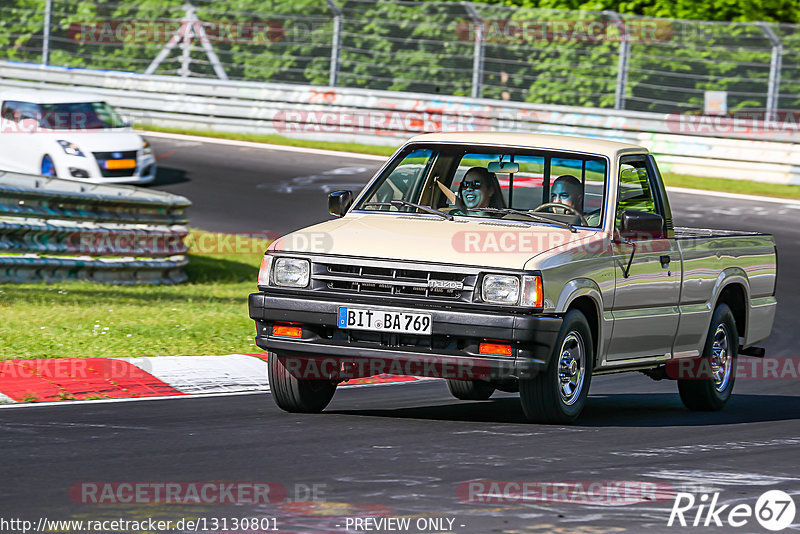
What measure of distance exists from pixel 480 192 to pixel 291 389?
184 cm

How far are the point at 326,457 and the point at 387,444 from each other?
532 mm

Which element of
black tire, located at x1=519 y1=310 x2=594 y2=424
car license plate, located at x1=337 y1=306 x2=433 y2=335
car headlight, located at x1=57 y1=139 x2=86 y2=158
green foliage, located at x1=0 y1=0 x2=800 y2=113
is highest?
green foliage, located at x1=0 y1=0 x2=800 y2=113

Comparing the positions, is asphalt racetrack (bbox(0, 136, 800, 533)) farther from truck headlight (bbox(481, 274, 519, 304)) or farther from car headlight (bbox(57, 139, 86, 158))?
car headlight (bbox(57, 139, 86, 158))

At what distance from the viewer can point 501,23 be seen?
26.3 m

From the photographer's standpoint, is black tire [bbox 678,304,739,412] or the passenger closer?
the passenger

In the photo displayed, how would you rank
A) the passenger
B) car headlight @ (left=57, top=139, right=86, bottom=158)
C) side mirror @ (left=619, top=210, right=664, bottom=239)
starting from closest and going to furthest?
side mirror @ (left=619, top=210, right=664, bottom=239), the passenger, car headlight @ (left=57, top=139, right=86, bottom=158)

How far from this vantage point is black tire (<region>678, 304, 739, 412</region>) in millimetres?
10070

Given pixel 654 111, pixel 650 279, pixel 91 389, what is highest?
pixel 654 111

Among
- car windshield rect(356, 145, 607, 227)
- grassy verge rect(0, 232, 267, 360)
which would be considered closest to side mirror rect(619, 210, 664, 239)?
→ car windshield rect(356, 145, 607, 227)

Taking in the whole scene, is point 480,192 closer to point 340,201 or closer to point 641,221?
point 340,201

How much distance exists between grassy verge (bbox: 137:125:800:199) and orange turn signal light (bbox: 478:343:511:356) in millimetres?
15986

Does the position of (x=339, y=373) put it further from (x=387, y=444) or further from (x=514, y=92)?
(x=514, y=92)

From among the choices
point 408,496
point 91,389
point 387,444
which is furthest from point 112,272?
point 408,496

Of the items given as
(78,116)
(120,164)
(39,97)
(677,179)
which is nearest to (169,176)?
(120,164)
